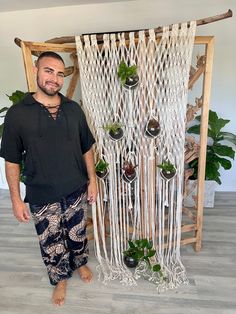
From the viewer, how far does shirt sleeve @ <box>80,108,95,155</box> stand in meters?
1.49

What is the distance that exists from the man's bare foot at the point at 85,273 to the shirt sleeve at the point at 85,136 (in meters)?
0.87

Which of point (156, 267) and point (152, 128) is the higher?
point (152, 128)

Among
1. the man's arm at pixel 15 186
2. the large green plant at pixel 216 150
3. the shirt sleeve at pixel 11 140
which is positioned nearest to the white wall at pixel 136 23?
the large green plant at pixel 216 150

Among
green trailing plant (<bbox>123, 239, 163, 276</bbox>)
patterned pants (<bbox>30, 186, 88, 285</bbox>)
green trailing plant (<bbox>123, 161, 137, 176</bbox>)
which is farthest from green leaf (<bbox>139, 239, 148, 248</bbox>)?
green trailing plant (<bbox>123, 161, 137, 176</bbox>)

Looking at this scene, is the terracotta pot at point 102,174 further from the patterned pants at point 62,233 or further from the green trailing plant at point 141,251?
the green trailing plant at point 141,251

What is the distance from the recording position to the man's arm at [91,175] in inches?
62.6

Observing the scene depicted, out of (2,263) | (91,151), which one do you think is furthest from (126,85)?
(2,263)

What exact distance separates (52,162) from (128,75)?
647mm

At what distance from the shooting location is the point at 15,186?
1390mm

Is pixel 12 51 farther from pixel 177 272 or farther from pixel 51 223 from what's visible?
pixel 177 272

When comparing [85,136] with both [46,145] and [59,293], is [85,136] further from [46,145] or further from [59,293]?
[59,293]

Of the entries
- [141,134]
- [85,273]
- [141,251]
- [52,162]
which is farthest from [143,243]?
[52,162]

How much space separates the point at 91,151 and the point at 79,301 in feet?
3.16

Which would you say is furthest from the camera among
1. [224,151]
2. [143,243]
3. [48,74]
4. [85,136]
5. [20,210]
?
[224,151]
